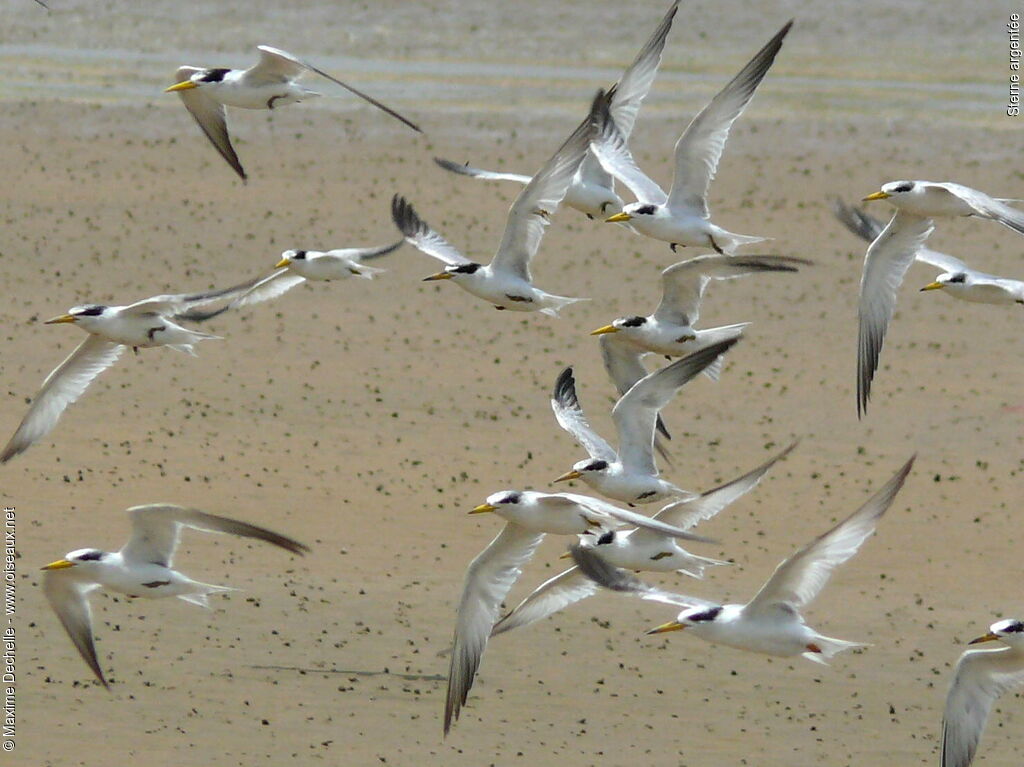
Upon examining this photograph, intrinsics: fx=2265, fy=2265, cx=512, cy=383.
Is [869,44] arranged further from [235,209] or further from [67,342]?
[67,342]

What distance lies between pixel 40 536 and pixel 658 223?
583cm

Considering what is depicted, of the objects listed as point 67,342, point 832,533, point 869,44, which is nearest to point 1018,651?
point 832,533

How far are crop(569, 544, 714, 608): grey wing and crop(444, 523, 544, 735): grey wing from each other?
107 cm

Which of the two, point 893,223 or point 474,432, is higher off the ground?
point 893,223

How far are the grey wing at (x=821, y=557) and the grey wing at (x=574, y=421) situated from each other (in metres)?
2.02

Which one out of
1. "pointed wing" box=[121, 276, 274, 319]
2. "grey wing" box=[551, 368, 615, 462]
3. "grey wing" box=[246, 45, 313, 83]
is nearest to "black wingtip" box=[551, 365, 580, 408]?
"grey wing" box=[551, 368, 615, 462]

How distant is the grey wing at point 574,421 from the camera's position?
13609 millimetres

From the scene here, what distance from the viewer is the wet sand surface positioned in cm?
1430

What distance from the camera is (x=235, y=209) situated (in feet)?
86.2

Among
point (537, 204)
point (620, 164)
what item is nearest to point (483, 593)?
point (537, 204)

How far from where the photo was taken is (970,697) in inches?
465

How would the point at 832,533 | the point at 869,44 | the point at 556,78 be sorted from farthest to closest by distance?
the point at 869,44
the point at 556,78
the point at 832,533

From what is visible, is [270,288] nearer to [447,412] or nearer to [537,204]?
[537,204]

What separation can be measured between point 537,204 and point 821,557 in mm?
3233
